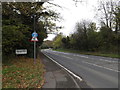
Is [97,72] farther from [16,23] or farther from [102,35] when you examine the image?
[102,35]

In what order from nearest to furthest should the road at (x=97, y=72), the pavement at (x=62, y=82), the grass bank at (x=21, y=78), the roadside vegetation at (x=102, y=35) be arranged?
the grass bank at (x=21, y=78) < the pavement at (x=62, y=82) < the road at (x=97, y=72) < the roadside vegetation at (x=102, y=35)

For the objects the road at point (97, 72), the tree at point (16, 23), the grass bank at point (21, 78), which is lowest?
the road at point (97, 72)

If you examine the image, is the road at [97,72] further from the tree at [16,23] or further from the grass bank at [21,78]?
→ the tree at [16,23]

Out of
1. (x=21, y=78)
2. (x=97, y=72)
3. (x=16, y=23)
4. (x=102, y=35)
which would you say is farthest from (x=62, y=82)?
(x=102, y=35)

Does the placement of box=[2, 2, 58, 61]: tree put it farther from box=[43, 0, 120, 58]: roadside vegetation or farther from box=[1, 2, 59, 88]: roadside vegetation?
box=[43, 0, 120, 58]: roadside vegetation

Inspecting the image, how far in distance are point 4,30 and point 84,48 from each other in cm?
3088

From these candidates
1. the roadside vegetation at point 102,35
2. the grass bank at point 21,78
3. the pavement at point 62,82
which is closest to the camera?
the grass bank at point 21,78

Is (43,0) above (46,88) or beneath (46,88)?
above

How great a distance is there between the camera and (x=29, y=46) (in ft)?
49.3

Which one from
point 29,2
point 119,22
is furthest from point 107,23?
point 29,2

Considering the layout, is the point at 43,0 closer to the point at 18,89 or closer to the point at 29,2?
the point at 29,2

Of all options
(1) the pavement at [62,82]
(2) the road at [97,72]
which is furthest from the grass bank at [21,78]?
(2) the road at [97,72]

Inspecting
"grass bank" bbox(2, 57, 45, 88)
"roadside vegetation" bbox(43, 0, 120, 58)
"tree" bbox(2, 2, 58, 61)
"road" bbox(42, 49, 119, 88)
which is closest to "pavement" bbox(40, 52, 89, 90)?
"grass bank" bbox(2, 57, 45, 88)

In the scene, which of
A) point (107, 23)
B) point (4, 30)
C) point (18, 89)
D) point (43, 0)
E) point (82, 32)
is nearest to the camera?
point (18, 89)
